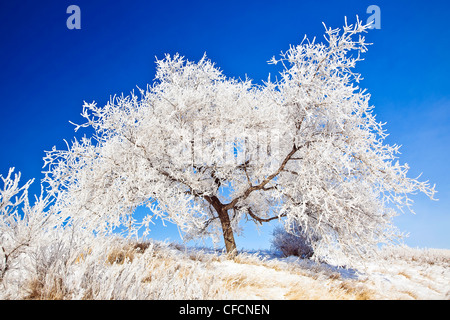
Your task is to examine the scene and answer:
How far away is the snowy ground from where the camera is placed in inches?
129

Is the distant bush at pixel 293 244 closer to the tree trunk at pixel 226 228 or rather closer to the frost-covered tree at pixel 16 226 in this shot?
the tree trunk at pixel 226 228

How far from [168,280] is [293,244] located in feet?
30.1

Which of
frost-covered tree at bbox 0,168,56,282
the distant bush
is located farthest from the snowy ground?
the distant bush

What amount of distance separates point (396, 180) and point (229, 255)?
5.67m

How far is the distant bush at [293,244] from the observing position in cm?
1202

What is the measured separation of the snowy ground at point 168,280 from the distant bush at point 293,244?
270cm

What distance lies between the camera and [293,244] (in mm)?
12398

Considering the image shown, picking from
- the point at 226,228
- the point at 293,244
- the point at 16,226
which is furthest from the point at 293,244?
the point at 16,226

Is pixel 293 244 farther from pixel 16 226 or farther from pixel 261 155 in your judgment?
pixel 16 226

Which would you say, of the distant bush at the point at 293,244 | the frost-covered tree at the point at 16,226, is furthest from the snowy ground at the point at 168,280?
the distant bush at the point at 293,244

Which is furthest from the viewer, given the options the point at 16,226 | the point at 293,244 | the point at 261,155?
the point at 293,244

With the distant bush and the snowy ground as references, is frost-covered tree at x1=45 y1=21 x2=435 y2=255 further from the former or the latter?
the distant bush

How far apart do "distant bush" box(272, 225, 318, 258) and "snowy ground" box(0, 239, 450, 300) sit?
8.85 ft
